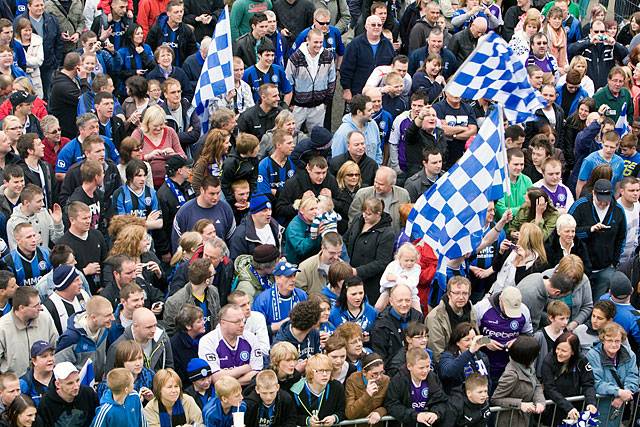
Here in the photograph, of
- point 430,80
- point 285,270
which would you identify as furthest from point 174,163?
point 430,80

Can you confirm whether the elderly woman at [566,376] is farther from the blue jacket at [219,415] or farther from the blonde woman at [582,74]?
the blonde woman at [582,74]

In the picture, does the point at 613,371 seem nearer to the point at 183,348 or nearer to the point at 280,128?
the point at 183,348

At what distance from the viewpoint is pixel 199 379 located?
11992mm

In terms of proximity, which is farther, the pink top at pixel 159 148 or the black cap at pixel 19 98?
the black cap at pixel 19 98

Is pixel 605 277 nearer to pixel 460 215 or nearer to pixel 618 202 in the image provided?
pixel 618 202

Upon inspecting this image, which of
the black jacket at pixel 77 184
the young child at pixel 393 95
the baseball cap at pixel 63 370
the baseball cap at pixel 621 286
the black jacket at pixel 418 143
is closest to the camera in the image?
the baseball cap at pixel 63 370

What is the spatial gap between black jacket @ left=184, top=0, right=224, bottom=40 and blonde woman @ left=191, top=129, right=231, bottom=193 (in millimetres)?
4360

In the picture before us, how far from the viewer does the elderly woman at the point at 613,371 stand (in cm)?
1318

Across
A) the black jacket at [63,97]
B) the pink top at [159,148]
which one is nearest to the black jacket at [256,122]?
the pink top at [159,148]

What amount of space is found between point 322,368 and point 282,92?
20.2ft

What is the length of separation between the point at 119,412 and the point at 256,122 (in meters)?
5.78

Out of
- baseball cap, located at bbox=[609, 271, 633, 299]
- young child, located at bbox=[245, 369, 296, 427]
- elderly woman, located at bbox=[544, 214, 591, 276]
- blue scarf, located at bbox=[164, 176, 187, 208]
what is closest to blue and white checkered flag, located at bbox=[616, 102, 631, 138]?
elderly woman, located at bbox=[544, 214, 591, 276]

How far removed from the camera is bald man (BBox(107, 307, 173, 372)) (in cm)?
1192

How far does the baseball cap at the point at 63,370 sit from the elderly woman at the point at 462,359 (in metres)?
3.28
